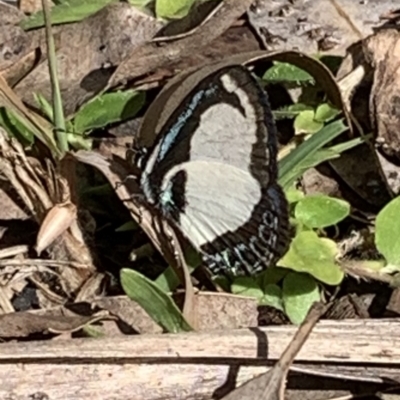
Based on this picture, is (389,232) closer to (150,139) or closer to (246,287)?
(246,287)

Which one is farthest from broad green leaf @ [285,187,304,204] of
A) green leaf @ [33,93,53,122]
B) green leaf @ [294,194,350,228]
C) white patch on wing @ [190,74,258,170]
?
green leaf @ [33,93,53,122]

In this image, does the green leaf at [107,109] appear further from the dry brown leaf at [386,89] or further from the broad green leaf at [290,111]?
the dry brown leaf at [386,89]

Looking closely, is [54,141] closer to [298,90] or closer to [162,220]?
[162,220]

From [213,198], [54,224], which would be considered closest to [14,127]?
[54,224]

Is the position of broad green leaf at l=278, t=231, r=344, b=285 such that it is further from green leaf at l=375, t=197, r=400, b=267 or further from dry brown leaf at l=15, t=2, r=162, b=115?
dry brown leaf at l=15, t=2, r=162, b=115

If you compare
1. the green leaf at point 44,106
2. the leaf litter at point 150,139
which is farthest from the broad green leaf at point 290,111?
the green leaf at point 44,106

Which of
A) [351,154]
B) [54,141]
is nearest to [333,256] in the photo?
[351,154]
